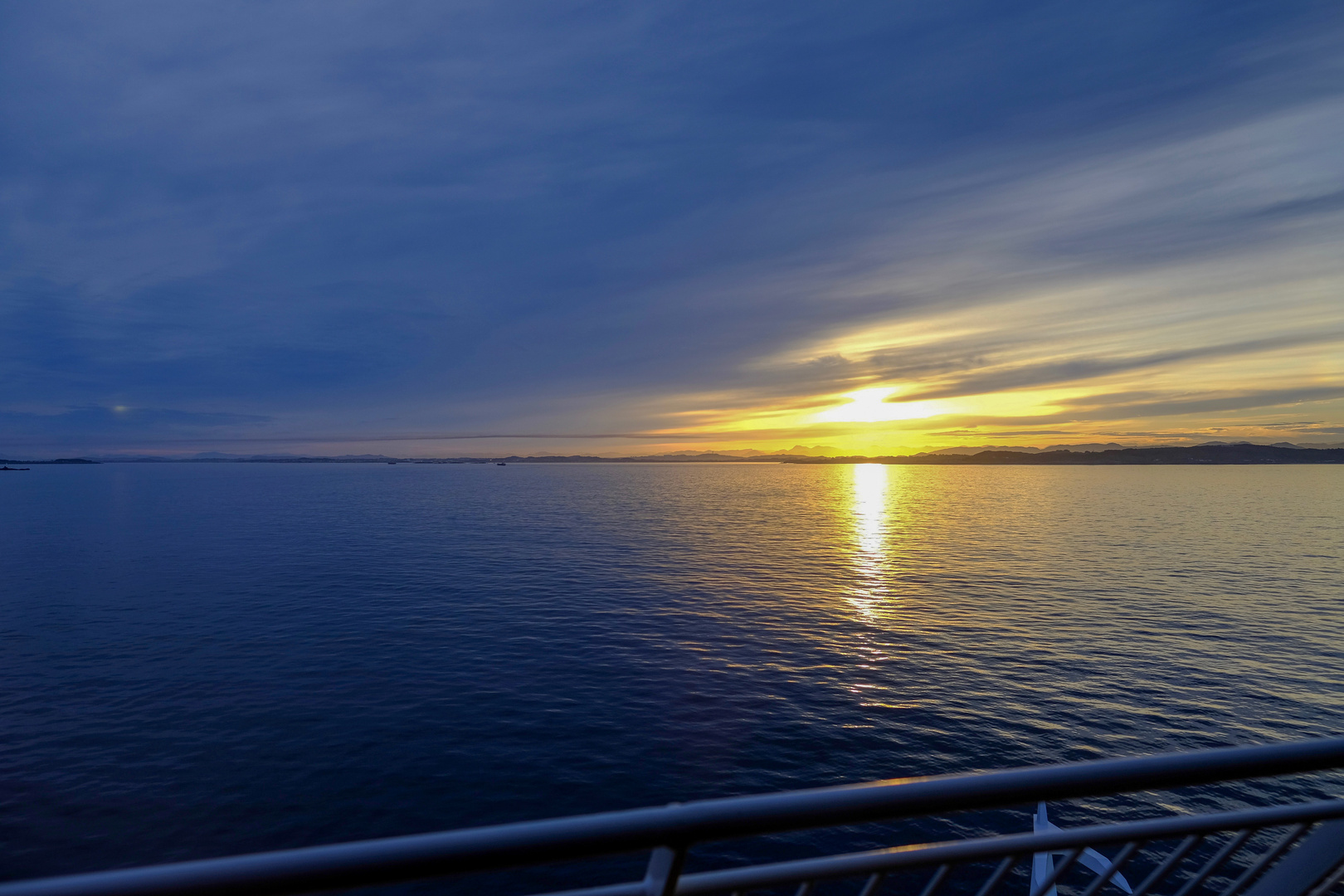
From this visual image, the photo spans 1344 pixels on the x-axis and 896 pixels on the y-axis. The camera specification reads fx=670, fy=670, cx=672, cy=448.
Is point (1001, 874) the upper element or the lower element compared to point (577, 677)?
upper

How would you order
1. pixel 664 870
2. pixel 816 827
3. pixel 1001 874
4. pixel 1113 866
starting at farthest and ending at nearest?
1. pixel 1113 866
2. pixel 1001 874
3. pixel 664 870
4. pixel 816 827

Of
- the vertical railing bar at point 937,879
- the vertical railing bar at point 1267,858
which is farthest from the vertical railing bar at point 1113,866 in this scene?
the vertical railing bar at point 937,879

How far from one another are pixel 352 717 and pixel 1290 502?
168m

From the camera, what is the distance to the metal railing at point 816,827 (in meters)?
2.02

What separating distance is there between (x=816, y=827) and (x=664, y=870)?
81 centimetres

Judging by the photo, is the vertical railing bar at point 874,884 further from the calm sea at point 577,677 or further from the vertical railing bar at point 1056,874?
A: the calm sea at point 577,677

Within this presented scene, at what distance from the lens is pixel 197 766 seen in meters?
20.1

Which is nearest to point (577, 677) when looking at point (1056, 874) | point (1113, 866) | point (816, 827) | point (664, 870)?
point (1113, 866)

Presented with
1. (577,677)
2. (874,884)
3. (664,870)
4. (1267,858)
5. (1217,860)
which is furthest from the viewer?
(577,677)

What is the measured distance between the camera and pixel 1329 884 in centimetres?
333

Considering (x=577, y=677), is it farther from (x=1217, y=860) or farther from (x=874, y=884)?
(x=1217, y=860)

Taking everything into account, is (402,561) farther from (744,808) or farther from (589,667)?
(744,808)

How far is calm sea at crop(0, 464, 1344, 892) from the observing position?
18.6 m

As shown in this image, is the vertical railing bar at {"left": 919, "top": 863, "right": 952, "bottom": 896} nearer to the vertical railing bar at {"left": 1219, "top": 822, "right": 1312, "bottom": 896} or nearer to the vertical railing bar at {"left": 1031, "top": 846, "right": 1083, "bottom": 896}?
the vertical railing bar at {"left": 1031, "top": 846, "right": 1083, "bottom": 896}
